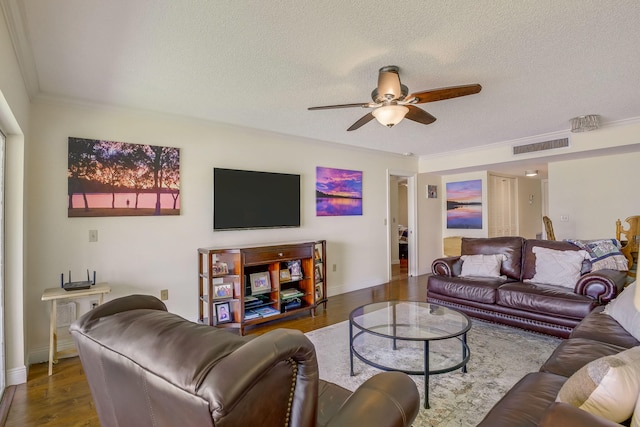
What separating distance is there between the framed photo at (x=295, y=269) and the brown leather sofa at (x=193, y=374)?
3.04 meters

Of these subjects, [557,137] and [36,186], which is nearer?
[36,186]

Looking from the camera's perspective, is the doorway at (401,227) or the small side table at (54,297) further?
the doorway at (401,227)

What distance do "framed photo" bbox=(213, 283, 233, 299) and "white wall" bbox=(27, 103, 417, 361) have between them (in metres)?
0.34

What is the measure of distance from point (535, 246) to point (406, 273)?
10.2 ft

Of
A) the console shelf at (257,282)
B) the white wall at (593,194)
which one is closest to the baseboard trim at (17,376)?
the console shelf at (257,282)

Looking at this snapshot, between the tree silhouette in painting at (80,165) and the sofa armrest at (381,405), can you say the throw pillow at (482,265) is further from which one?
the tree silhouette in painting at (80,165)

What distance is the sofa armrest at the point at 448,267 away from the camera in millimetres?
3970

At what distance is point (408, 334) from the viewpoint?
2451 mm

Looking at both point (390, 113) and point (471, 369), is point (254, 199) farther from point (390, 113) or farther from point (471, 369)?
point (471, 369)

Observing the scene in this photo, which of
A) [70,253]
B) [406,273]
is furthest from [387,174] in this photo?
[70,253]

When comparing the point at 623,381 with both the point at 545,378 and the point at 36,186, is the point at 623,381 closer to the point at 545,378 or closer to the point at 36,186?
the point at 545,378

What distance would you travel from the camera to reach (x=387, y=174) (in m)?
5.77

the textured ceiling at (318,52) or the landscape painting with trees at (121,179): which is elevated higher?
the textured ceiling at (318,52)

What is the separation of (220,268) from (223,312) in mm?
462
